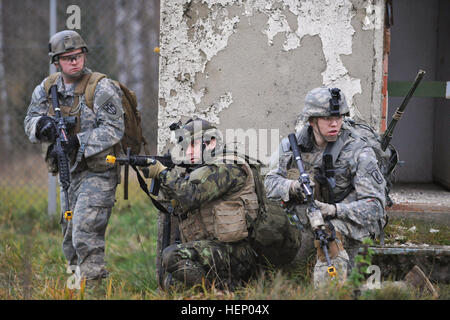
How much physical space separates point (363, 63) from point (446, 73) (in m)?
1.97

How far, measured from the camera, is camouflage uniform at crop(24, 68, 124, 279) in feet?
13.3

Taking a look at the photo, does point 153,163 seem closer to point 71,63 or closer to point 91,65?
point 71,63

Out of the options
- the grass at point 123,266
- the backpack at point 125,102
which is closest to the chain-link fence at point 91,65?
the grass at point 123,266

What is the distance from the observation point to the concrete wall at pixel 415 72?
602cm

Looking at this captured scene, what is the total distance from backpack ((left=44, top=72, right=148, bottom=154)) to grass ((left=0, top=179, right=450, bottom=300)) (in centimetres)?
74

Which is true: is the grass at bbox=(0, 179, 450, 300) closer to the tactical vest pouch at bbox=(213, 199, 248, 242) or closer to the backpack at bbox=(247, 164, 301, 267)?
the backpack at bbox=(247, 164, 301, 267)

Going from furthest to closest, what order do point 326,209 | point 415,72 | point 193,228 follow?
point 415,72, point 193,228, point 326,209

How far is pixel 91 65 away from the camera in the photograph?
26.7 ft

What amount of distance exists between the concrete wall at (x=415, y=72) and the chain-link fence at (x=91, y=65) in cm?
336

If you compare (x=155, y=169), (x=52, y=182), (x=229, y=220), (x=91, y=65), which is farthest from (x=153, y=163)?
(x=91, y=65)

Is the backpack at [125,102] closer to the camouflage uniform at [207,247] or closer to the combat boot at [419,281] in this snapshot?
the camouflage uniform at [207,247]

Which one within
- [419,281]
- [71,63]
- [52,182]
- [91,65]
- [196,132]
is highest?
[91,65]

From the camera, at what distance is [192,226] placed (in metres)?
3.72

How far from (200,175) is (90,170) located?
1.14 m
